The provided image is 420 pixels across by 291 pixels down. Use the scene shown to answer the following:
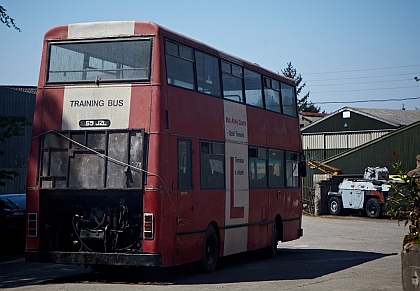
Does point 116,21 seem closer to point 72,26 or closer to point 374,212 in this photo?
point 72,26

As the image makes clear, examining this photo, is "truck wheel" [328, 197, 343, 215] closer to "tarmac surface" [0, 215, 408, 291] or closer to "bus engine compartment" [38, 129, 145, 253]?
"tarmac surface" [0, 215, 408, 291]

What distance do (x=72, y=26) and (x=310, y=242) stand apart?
1341cm

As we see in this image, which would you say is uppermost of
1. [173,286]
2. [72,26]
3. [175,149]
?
[72,26]

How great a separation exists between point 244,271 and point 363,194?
2470cm

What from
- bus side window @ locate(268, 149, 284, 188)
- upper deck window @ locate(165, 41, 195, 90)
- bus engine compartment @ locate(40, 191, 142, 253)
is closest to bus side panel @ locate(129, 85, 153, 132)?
upper deck window @ locate(165, 41, 195, 90)

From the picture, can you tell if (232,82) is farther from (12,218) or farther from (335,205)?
(335,205)

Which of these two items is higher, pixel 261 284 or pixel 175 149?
pixel 175 149

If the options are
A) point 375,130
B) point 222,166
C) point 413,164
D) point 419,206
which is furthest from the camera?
point 375,130

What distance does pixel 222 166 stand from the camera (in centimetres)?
1494

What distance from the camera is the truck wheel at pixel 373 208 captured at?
3784 cm

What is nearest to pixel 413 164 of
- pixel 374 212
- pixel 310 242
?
pixel 374 212

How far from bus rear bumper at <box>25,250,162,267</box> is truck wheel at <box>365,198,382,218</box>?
27.5 meters

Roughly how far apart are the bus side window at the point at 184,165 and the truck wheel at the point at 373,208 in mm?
26091

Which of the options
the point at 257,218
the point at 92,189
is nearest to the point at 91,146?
the point at 92,189
